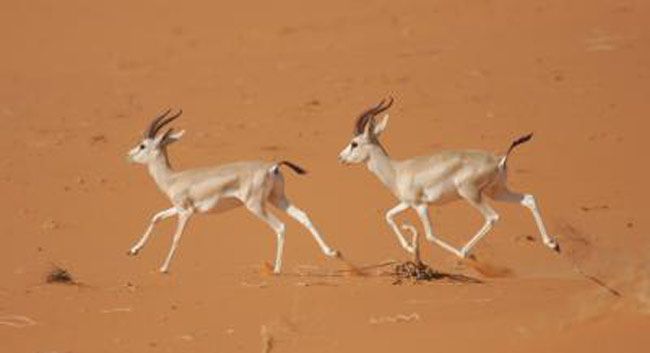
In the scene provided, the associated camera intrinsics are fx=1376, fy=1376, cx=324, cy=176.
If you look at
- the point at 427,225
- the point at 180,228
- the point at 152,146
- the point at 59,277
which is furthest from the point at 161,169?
the point at 427,225

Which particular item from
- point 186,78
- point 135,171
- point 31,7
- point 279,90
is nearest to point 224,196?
point 135,171

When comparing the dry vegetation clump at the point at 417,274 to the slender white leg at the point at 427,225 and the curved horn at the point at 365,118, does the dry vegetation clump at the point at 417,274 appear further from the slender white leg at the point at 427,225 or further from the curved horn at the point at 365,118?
the curved horn at the point at 365,118

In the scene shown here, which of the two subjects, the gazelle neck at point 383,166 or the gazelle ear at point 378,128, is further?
the gazelle ear at point 378,128

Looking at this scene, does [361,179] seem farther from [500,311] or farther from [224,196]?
[500,311]

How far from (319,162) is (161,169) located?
16.2 feet

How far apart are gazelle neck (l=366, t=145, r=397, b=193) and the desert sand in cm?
94

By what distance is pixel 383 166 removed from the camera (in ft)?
48.4

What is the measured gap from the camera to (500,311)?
11203 millimetres

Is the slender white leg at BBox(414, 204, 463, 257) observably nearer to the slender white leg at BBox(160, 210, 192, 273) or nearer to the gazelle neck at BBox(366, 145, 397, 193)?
the gazelle neck at BBox(366, 145, 397, 193)

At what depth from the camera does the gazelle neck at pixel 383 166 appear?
14672 mm

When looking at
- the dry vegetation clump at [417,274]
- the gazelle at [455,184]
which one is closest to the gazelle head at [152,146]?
the gazelle at [455,184]

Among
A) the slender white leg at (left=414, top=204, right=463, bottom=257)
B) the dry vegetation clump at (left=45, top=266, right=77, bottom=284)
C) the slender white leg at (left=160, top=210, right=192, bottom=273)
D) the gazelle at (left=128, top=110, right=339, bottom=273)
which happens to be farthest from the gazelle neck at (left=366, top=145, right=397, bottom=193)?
the dry vegetation clump at (left=45, top=266, right=77, bottom=284)

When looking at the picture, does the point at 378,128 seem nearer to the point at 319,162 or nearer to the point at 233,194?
the point at 233,194

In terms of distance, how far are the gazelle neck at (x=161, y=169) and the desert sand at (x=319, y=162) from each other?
0.96 meters
